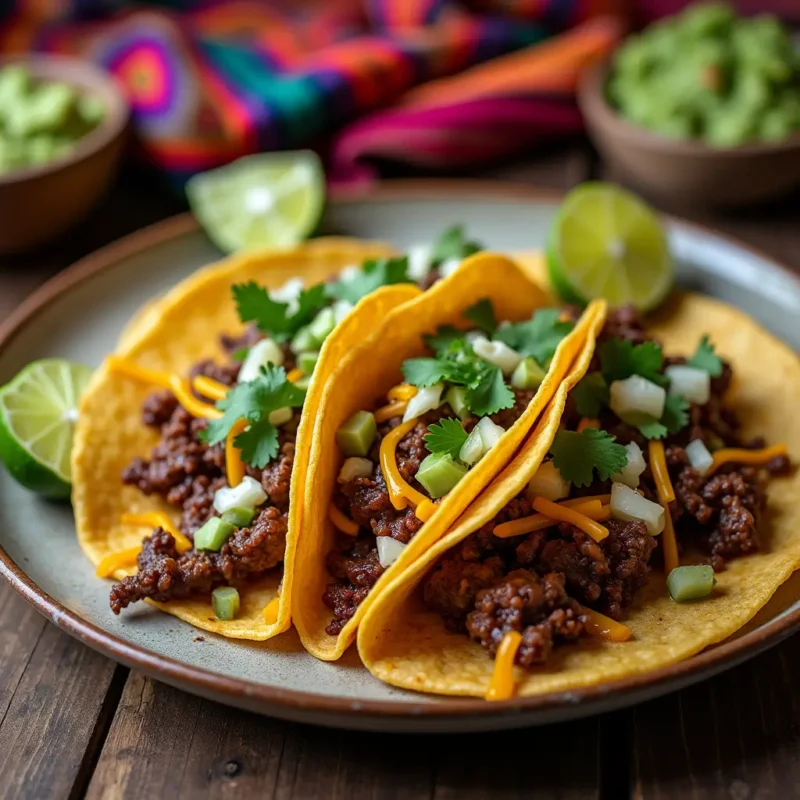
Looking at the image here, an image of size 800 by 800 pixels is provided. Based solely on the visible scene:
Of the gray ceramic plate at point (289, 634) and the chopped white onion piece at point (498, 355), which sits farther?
the chopped white onion piece at point (498, 355)

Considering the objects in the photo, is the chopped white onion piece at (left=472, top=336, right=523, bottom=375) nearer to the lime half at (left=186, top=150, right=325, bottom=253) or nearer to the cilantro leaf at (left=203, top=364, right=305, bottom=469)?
the cilantro leaf at (left=203, top=364, right=305, bottom=469)

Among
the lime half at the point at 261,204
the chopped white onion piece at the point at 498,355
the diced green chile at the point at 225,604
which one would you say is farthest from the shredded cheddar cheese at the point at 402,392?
the lime half at the point at 261,204

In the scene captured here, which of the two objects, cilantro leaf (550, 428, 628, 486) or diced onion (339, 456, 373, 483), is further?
diced onion (339, 456, 373, 483)

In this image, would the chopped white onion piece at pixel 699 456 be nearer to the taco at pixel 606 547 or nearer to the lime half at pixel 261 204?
the taco at pixel 606 547

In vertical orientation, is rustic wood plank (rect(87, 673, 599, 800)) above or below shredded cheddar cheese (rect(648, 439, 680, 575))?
below

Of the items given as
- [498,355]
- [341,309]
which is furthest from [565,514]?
[341,309]

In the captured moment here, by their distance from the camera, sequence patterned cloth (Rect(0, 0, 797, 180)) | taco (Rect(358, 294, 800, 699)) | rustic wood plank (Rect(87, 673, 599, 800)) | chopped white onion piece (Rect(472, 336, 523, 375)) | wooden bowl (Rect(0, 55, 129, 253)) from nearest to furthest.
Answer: rustic wood plank (Rect(87, 673, 599, 800)) < taco (Rect(358, 294, 800, 699)) < chopped white onion piece (Rect(472, 336, 523, 375)) < wooden bowl (Rect(0, 55, 129, 253)) < patterned cloth (Rect(0, 0, 797, 180))

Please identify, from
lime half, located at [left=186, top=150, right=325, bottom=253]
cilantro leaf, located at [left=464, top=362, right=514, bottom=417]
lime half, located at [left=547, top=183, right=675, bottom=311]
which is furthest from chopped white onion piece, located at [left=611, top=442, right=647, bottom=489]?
lime half, located at [left=186, top=150, right=325, bottom=253]
